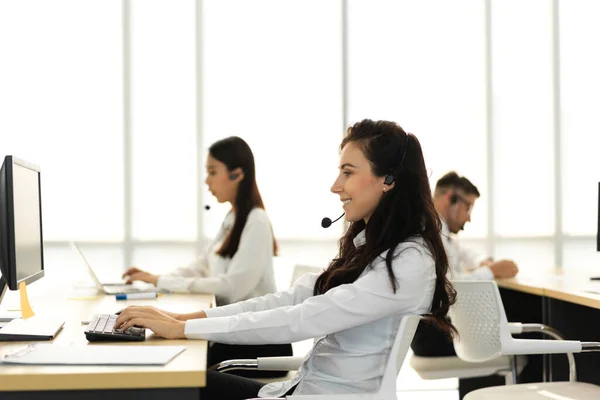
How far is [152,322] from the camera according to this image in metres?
1.93

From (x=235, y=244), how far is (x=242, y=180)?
0.30 metres

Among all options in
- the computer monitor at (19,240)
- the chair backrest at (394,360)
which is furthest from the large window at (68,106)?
the chair backrest at (394,360)

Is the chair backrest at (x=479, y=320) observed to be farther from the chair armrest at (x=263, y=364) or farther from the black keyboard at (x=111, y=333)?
the black keyboard at (x=111, y=333)

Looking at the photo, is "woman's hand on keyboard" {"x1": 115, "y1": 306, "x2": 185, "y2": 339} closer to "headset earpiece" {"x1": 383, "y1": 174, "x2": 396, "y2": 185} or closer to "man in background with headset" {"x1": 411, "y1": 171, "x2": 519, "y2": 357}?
"headset earpiece" {"x1": 383, "y1": 174, "x2": 396, "y2": 185}

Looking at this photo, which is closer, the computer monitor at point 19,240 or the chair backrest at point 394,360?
the chair backrest at point 394,360

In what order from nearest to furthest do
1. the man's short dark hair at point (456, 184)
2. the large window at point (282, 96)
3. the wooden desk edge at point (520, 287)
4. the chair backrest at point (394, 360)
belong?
the chair backrest at point (394, 360), the wooden desk edge at point (520, 287), the man's short dark hair at point (456, 184), the large window at point (282, 96)

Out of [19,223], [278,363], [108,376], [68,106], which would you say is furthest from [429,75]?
[108,376]

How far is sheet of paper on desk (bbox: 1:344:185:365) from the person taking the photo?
158cm

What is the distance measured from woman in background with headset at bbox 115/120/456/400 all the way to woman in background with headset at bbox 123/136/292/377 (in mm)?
1333

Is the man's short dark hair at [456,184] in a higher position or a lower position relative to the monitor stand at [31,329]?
higher

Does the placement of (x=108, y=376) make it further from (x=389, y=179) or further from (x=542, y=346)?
(x=542, y=346)

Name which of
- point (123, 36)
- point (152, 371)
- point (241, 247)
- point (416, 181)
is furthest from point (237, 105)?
point (152, 371)

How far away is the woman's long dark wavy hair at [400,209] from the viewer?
2.00 m

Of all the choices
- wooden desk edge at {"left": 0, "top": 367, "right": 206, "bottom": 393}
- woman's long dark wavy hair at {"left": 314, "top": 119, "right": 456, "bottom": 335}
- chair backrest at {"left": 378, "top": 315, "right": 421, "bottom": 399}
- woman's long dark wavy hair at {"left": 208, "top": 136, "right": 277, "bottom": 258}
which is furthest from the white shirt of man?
wooden desk edge at {"left": 0, "top": 367, "right": 206, "bottom": 393}
